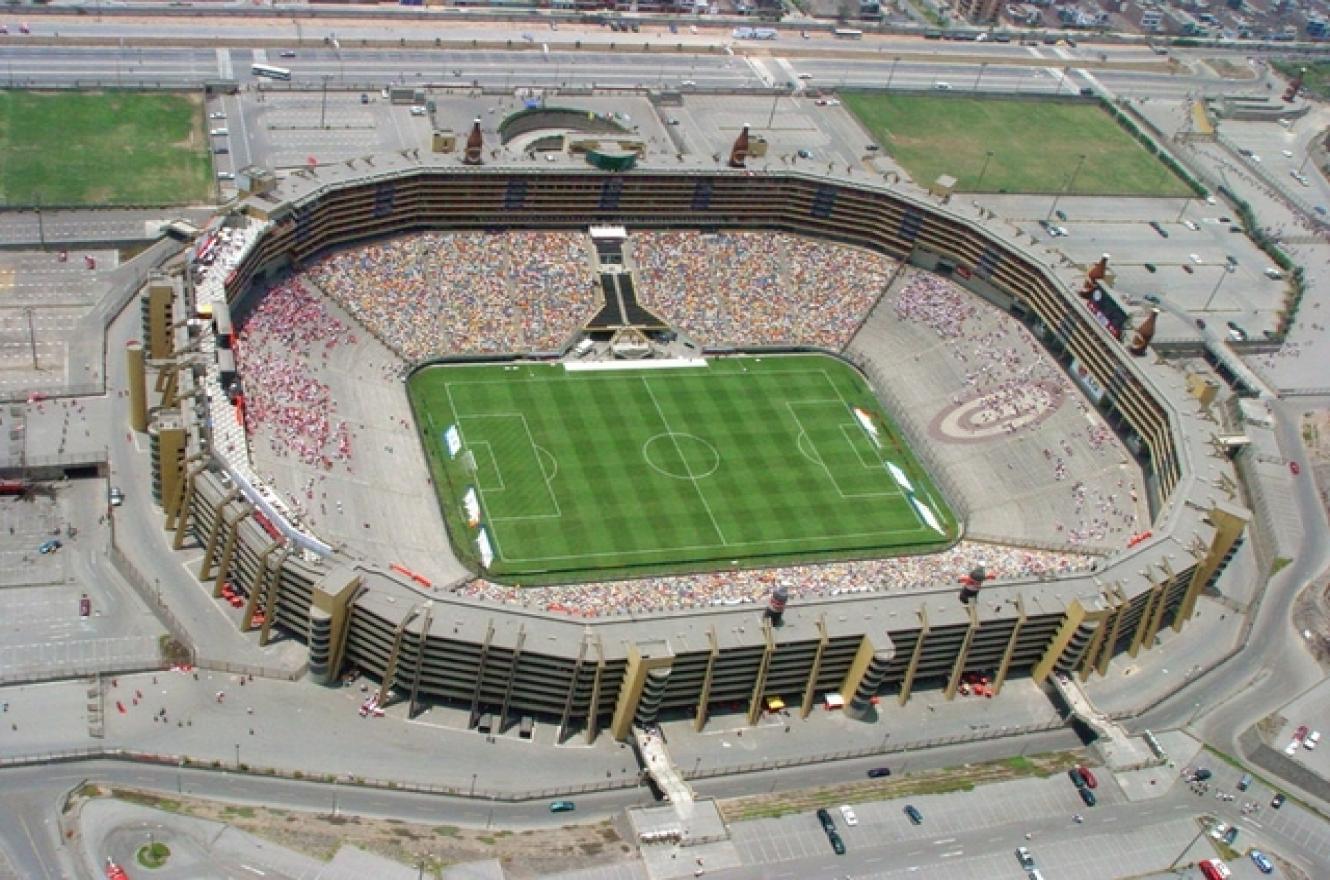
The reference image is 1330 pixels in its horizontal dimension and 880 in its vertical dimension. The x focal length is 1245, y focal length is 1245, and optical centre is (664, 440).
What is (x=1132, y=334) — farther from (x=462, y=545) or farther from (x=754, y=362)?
(x=462, y=545)

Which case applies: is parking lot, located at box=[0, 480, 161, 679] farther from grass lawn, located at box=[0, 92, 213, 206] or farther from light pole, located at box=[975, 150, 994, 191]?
light pole, located at box=[975, 150, 994, 191]

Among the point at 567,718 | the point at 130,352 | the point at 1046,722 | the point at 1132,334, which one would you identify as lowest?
the point at 1046,722

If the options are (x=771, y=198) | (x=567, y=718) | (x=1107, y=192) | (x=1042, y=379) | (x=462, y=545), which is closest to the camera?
(x=567, y=718)

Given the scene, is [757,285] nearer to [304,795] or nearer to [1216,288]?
[1216,288]

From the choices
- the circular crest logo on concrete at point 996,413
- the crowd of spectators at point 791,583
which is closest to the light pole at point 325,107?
the crowd of spectators at point 791,583

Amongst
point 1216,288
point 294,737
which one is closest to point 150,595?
point 294,737

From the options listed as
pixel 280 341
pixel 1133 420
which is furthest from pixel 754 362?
pixel 280 341

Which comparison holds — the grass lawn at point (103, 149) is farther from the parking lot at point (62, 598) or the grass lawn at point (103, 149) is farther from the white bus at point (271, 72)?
the parking lot at point (62, 598)

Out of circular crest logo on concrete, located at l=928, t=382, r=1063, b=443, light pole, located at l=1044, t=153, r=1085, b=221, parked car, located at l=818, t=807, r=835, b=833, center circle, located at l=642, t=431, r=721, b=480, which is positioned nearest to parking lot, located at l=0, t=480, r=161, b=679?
center circle, located at l=642, t=431, r=721, b=480
